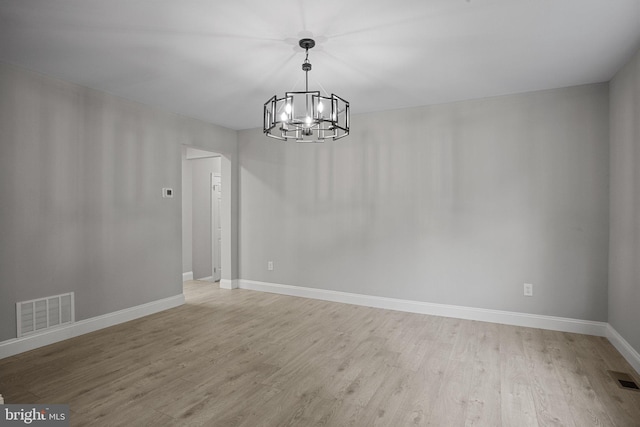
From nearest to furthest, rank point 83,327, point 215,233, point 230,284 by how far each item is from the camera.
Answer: point 83,327, point 230,284, point 215,233

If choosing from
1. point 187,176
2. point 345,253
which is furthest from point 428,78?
point 187,176

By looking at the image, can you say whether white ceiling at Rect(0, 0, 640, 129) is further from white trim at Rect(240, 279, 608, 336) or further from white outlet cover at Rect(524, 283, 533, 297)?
white trim at Rect(240, 279, 608, 336)

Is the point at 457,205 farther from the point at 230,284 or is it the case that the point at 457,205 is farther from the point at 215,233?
the point at 215,233

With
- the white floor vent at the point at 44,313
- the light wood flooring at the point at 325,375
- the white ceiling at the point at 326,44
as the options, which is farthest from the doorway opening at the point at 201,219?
the white floor vent at the point at 44,313

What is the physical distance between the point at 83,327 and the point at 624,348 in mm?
5282

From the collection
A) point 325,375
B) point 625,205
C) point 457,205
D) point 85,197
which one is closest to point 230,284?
point 85,197

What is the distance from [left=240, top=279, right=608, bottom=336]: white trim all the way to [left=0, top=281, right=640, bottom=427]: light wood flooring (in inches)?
4.9

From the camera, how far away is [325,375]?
2.70 meters

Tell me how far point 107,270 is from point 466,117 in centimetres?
462

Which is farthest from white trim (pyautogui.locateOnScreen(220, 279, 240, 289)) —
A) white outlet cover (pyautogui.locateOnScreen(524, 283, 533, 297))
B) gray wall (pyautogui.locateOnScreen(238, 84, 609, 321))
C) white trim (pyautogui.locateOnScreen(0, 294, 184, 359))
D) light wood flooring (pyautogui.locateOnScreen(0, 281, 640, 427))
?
white outlet cover (pyautogui.locateOnScreen(524, 283, 533, 297))

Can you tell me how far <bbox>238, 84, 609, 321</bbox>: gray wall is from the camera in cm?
359

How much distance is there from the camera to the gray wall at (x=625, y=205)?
9.25ft

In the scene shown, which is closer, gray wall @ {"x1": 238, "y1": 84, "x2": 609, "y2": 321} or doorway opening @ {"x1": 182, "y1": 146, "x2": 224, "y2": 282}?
gray wall @ {"x1": 238, "y1": 84, "x2": 609, "y2": 321}

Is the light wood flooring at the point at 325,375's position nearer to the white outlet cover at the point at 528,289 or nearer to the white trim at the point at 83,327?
the white trim at the point at 83,327
